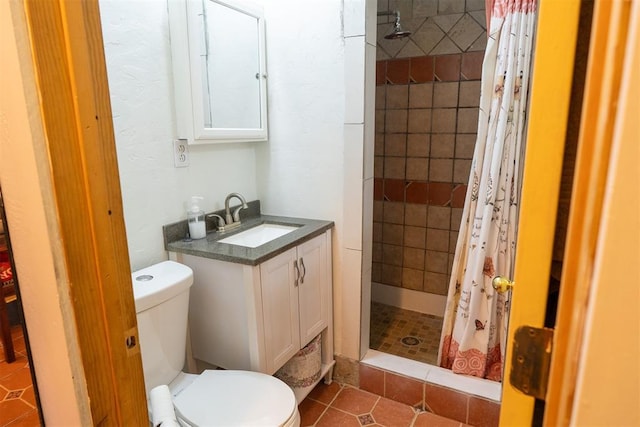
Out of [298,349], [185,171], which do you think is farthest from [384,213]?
[185,171]

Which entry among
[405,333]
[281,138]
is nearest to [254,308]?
[281,138]

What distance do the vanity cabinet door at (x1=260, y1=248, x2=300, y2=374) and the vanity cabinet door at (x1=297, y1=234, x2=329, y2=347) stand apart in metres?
0.05

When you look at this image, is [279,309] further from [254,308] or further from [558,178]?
[558,178]

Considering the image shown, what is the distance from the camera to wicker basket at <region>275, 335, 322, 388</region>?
1.96 m

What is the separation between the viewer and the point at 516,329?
478 millimetres

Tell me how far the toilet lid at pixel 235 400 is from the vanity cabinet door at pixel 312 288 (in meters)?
0.40

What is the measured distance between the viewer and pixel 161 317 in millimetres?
1484

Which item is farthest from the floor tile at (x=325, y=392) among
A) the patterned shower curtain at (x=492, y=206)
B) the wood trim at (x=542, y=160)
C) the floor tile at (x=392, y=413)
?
the wood trim at (x=542, y=160)

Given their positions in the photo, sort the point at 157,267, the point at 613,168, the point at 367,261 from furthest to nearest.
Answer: the point at 367,261
the point at 157,267
the point at 613,168

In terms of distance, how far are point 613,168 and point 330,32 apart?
1754 millimetres

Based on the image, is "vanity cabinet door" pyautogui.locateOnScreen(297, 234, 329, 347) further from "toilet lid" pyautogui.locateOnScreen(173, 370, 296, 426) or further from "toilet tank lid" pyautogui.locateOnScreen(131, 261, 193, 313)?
"toilet tank lid" pyautogui.locateOnScreen(131, 261, 193, 313)

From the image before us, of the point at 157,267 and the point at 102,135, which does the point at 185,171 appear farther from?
the point at 102,135

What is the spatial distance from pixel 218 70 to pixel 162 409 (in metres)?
1.40

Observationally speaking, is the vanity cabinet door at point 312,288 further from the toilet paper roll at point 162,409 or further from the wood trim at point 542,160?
the wood trim at point 542,160
